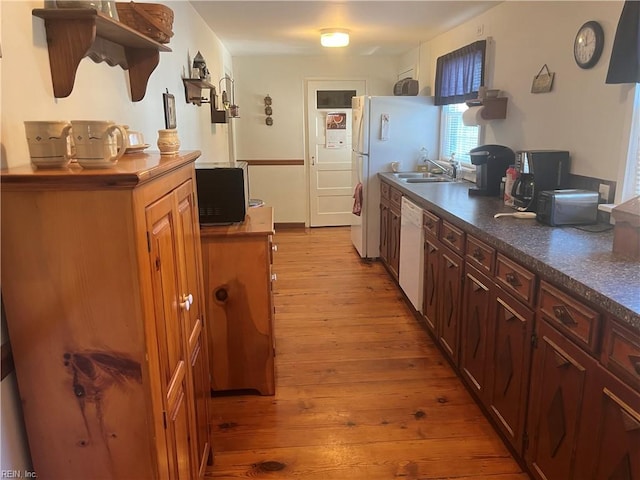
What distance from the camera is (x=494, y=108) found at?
344 centimetres

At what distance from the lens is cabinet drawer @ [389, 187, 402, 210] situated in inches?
160

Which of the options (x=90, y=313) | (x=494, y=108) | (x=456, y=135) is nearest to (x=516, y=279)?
(x=90, y=313)

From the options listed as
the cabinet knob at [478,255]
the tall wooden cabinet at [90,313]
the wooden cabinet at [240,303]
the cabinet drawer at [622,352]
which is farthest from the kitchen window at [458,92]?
the tall wooden cabinet at [90,313]

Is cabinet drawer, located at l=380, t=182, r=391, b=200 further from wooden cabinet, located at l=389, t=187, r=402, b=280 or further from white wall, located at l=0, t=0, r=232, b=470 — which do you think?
white wall, located at l=0, t=0, r=232, b=470

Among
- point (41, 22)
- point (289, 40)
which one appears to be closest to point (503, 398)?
point (41, 22)

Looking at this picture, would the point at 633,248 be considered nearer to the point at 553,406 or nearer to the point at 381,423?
the point at 553,406

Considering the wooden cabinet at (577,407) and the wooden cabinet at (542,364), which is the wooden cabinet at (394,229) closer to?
the wooden cabinet at (542,364)

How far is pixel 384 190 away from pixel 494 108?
1.45 metres

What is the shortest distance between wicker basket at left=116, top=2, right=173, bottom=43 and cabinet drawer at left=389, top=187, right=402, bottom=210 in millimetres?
2570

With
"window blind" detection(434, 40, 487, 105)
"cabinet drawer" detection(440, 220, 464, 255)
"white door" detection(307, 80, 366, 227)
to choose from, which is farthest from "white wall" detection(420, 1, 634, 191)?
"white door" detection(307, 80, 366, 227)

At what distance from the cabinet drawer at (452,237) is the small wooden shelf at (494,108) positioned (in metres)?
1.12

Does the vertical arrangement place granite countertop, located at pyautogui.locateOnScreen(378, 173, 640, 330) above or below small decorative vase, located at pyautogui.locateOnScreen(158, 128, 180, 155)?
below

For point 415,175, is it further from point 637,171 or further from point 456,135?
point 637,171

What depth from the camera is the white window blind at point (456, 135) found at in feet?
14.1
